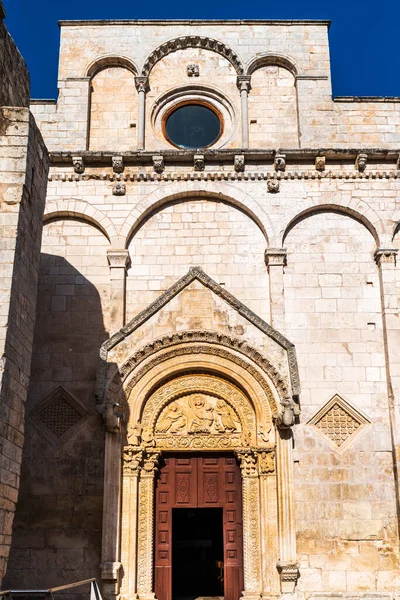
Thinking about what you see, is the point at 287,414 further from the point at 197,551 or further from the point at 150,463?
the point at 197,551

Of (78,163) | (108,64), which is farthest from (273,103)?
(78,163)

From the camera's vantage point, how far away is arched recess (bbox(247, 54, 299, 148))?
50.5ft

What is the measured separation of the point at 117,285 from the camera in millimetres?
13930

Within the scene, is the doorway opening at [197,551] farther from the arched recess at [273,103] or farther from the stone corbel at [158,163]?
the arched recess at [273,103]

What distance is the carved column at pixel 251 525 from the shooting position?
1212cm

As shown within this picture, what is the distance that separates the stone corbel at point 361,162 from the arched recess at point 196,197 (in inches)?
85.8

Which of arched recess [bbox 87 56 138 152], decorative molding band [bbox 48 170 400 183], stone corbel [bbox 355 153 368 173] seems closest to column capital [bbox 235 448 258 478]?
decorative molding band [bbox 48 170 400 183]

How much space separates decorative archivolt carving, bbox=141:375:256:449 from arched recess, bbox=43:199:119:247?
347cm

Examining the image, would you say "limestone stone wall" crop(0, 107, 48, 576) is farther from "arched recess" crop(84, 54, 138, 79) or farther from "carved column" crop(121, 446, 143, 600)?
"arched recess" crop(84, 54, 138, 79)

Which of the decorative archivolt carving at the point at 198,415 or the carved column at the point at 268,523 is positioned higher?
the decorative archivolt carving at the point at 198,415

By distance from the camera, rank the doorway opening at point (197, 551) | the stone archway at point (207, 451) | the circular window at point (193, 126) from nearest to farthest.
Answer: the stone archway at point (207, 451), the circular window at point (193, 126), the doorway opening at point (197, 551)

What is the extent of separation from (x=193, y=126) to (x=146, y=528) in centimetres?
868

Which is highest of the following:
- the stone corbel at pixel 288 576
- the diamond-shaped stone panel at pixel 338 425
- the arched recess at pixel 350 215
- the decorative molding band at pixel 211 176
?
the decorative molding band at pixel 211 176

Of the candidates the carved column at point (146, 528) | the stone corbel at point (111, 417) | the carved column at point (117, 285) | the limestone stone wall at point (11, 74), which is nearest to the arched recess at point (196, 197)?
the carved column at point (117, 285)
